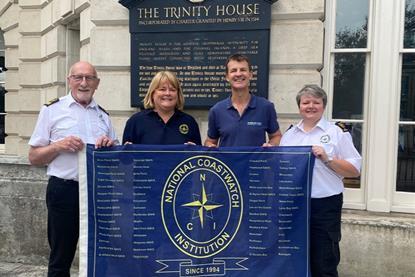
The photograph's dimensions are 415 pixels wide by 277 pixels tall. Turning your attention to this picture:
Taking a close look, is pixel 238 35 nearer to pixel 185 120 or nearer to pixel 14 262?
pixel 185 120

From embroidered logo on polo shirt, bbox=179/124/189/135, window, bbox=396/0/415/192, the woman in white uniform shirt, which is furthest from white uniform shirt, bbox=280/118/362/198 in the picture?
window, bbox=396/0/415/192

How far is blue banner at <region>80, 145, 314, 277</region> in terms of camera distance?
350 centimetres

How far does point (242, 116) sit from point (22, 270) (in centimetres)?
345

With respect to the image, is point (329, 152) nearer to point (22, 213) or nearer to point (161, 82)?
point (161, 82)

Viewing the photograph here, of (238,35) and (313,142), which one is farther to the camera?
(238,35)

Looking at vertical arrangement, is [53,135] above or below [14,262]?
above

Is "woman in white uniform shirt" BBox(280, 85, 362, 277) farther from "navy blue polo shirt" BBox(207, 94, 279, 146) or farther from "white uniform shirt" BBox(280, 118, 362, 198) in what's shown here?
"navy blue polo shirt" BBox(207, 94, 279, 146)

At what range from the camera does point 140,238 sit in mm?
3529

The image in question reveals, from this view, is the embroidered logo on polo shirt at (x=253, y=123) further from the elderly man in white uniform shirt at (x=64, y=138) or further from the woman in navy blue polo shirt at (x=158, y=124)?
the elderly man in white uniform shirt at (x=64, y=138)

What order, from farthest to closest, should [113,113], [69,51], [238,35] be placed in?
[69,51] < [113,113] < [238,35]

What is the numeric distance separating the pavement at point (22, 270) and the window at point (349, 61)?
11.2 ft

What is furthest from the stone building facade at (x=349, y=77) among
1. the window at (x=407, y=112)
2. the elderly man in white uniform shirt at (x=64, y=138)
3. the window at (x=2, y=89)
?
the window at (x=2, y=89)

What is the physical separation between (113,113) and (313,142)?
9.57 ft

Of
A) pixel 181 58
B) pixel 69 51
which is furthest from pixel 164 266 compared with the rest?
pixel 69 51
